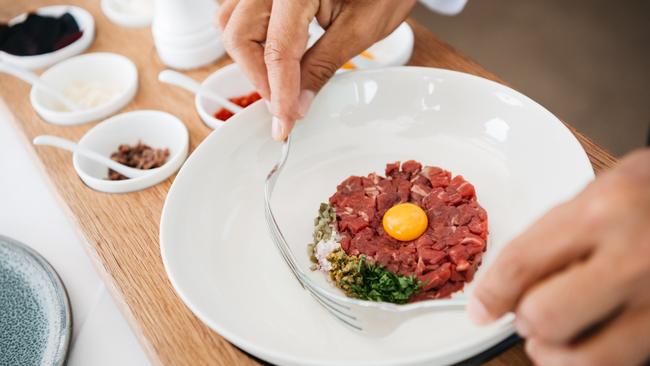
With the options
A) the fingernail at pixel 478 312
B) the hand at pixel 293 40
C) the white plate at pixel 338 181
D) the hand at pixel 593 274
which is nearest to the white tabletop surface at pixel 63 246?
the white plate at pixel 338 181

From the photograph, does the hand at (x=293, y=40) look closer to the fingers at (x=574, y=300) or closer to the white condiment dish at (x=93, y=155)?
the white condiment dish at (x=93, y=155)

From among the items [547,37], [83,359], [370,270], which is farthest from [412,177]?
[547,37]

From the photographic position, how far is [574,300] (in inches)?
30.5

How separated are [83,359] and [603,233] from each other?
133cm

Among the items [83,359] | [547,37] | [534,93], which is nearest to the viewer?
[83,359]

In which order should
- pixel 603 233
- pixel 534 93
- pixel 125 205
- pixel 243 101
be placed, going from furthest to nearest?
pixel 534 93 → pixel 243 101 → pixel 125 205 → pixel 603 233

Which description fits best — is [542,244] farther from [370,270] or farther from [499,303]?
[370,270]

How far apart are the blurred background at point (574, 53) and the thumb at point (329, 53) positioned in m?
2.36

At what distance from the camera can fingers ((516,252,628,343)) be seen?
0.77m

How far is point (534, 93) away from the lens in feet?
12.8

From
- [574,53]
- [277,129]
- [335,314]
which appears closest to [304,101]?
[277,129]

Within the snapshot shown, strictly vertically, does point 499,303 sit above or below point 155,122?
above

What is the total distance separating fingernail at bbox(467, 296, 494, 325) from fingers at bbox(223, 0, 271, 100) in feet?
3.18

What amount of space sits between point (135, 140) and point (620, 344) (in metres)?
1.64
